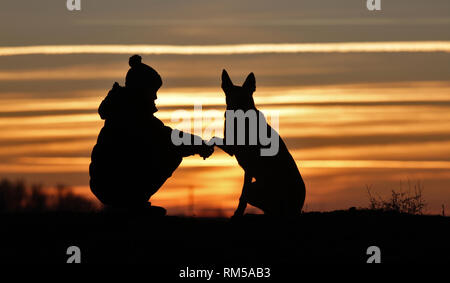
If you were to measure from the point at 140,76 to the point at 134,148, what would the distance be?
1.38m

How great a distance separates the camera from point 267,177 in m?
21.0

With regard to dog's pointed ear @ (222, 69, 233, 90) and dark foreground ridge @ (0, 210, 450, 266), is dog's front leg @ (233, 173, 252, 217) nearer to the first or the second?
dark foreground ridge @ (0, 210, 450, 266)

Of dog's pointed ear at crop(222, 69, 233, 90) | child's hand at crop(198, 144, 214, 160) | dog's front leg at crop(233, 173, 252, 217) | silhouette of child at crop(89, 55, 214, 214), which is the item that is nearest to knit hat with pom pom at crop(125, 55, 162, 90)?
silhouette of child at crop(89, 55, 214, 214)

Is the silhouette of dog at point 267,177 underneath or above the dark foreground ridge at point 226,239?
above

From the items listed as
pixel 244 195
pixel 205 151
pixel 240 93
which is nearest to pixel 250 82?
pixel 240 93

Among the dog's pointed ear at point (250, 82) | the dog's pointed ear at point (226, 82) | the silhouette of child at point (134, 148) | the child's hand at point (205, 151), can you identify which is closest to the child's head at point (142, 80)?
the silhouette of child at point (134, 148)

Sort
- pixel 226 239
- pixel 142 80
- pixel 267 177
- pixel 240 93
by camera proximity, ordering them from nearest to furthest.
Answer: pixel 226 239 < pixel 142 80 < pixel 267 177 < pixel 240 93

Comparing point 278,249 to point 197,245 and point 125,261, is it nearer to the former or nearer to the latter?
point 197,245

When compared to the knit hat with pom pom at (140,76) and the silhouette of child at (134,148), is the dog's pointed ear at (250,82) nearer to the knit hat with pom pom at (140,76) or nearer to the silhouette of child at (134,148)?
the silhouette of child at (134,148)

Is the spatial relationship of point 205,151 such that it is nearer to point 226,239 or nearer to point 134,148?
point 134,148

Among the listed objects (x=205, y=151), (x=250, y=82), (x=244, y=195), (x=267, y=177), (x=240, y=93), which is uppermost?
(x=250, y=82)

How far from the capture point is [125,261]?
18.7m

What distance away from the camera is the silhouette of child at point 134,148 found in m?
20.7

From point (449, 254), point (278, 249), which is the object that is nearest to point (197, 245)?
point (278, 249)
